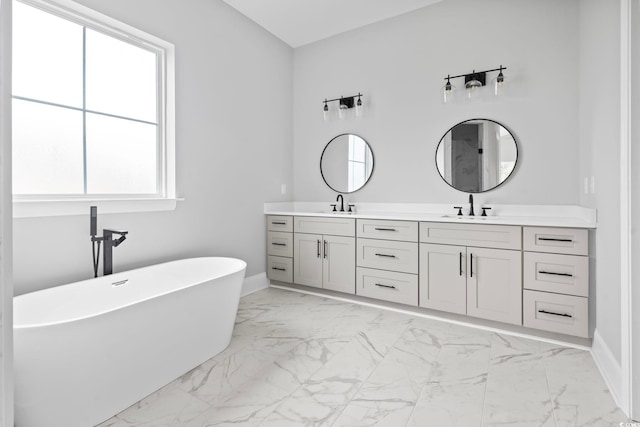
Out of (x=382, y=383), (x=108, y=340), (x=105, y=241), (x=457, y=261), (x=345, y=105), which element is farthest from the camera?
(x=345, y=105)

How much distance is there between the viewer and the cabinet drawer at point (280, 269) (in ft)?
11.3

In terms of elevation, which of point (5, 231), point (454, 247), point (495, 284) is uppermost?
point (5, 231)

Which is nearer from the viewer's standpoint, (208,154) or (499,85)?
(499,85)

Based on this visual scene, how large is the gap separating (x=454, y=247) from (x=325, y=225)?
3.92ft

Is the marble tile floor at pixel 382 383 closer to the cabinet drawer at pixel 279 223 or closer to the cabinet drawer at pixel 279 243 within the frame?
the cabinet drawer at pixel 279 243

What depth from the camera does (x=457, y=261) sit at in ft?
8.31

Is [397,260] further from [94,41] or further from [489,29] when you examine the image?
[94,41]

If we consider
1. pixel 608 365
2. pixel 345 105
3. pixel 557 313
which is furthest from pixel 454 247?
pixel 345 105

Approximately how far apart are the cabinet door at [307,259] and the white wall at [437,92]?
2.20 feet

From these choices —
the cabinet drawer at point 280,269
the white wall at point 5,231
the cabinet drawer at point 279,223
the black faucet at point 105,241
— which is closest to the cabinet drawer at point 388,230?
the cabinet drawer at point 279,223

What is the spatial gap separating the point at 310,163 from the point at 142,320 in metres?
2.65

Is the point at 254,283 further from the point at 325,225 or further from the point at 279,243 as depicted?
the point at 325,225

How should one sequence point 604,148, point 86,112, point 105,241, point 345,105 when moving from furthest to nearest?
point 345,105, point 86,112, point 105,241, point 604,148

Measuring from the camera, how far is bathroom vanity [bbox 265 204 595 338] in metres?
2.17
